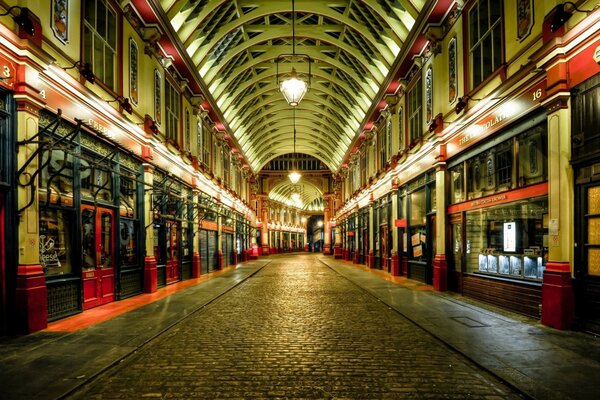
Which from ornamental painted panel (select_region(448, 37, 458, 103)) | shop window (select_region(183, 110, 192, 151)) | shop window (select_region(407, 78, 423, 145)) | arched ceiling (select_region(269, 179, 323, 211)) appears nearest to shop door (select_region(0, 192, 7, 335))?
ornamental painted panel (select_region(448, 37, 458, 103))

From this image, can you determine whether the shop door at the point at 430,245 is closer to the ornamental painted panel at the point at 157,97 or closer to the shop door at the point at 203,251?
the ornamental painted panel at the point at 157,97

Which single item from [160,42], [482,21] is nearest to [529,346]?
[482,21]

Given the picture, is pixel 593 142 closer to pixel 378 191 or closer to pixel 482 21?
pixel 482 21

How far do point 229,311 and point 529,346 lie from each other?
608 cm

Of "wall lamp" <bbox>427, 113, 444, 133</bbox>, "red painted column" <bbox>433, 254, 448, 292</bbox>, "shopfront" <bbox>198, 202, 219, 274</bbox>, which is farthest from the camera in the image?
"shopfront" <bbox>198, 202, 219, 274</bbox>

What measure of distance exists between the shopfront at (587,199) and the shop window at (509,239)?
1.19 metres

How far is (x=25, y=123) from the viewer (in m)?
7.70

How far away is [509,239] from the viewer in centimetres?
1001

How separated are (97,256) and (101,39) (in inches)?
207

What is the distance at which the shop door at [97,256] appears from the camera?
10391 mm

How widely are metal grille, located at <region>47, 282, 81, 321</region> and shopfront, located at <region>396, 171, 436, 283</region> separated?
34.5 feet

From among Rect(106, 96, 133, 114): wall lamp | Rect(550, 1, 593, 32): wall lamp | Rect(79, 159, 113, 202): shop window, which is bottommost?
Rect(79, 159, 113, 202): shop window

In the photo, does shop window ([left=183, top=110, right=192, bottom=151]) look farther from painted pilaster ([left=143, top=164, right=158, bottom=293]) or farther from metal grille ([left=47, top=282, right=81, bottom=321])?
metal grille ([left=47, top=282, right=81, bottom=321])

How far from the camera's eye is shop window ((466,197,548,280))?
888 cm
